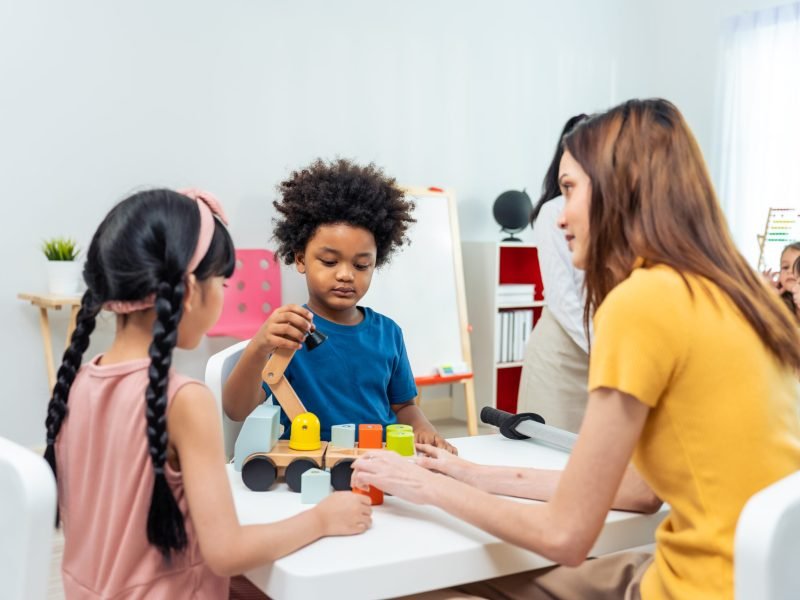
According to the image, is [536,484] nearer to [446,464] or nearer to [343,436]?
[446,464]

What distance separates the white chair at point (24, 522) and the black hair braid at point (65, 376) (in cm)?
22

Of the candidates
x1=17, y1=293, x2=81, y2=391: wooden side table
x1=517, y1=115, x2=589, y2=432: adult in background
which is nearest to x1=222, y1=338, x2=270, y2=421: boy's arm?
x1=517, y1=115, x2=589, y2=432: adult in background

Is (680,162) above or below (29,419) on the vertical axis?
above

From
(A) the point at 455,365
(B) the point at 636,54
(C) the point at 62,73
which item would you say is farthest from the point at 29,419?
(B) the point at 636,54

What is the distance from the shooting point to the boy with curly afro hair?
5.37 ft

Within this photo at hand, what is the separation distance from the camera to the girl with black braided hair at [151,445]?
36.0 inches

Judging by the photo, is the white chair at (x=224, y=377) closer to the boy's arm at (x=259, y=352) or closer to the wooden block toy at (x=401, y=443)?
the boy's arm at (x=259, y=352)

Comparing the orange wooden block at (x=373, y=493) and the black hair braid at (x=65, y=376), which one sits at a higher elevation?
the black hair braid at (x=65, y=376)

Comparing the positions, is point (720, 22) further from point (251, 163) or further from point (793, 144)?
point (251, 163)

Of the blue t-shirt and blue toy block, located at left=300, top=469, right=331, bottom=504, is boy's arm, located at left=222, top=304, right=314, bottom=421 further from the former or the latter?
blue toy block, located at left=300, top=469, right=331, bottom=504

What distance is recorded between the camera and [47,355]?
3.39 meters

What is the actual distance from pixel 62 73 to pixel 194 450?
313cm

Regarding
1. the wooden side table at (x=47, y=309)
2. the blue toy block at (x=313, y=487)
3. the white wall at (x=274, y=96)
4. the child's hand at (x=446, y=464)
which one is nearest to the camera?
the blue toy block at (x=313, y=487)

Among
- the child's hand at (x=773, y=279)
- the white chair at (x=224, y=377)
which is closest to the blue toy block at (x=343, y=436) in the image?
the white chair at (x=224, y=377)
